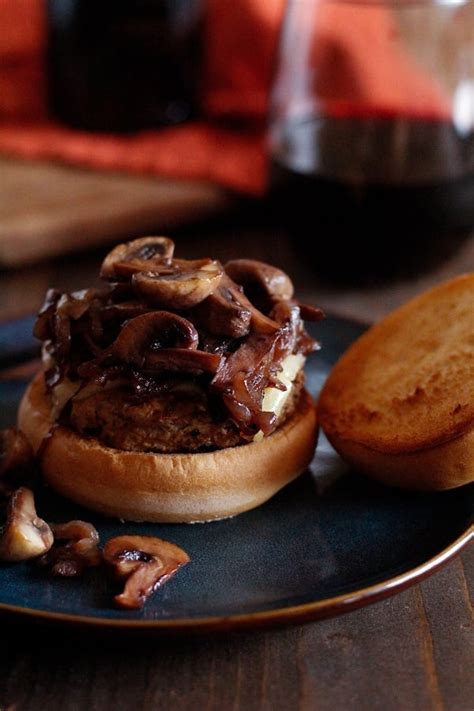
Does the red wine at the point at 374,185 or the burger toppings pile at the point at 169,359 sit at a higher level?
the burger toppings pile at the point at 169,359

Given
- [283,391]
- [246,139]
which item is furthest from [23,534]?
[246,139]

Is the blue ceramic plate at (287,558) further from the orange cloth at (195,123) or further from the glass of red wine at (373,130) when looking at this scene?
the orange cloth at (195,123)

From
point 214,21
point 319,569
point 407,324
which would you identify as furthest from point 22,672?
point 214,21

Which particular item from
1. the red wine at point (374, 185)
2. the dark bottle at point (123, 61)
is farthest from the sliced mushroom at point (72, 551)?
the dark bottle at point (123, 61)

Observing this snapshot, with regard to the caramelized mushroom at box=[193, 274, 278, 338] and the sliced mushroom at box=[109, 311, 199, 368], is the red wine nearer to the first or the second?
the caramelized mushroom at box=[193, 274, 278, 338]

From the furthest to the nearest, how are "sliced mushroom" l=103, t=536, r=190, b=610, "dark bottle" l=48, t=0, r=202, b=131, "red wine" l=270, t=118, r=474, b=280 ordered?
"dark bottle" l=48, t=0, r=202, b=131 → "red wine" l=270, t=118, r=474, b=280 → "sliced mushroom" l=103, t=536, r=190, b=610

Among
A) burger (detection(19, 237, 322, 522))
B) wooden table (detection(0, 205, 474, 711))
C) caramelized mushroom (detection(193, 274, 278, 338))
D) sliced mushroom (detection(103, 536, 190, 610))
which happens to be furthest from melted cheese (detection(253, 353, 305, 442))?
wooden table (detection(0, 205, 474, 711))

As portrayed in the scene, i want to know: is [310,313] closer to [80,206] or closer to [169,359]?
[169,359]
